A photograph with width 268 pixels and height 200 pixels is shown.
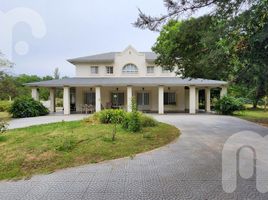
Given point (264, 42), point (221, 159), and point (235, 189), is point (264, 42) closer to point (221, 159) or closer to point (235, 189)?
point (235, 189)

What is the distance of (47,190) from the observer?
4.91 meters

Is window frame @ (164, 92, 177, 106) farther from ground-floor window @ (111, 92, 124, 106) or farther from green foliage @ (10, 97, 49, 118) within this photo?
green foliage @ (10, 97, 49, 118)

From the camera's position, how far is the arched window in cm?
2677

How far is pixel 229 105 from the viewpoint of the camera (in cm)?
2161

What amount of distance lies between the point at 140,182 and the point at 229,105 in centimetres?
1846

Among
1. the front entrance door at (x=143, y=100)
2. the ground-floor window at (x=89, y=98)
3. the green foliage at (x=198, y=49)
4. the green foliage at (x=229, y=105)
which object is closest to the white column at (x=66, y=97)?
the ground-floor window at (x=89, y=98)

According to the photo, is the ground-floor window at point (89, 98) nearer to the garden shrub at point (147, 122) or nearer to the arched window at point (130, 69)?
the arched window at point (130, 69)

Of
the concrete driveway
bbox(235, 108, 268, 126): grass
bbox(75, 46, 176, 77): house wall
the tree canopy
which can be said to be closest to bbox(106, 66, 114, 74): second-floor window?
bbox(75, 46, 176, 77): house wall

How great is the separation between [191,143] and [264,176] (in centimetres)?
383

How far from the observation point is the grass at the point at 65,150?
655 cm

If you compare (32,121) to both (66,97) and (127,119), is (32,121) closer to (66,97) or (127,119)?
(66,97)

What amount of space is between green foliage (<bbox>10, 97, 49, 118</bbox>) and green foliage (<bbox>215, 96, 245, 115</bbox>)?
56.2ft

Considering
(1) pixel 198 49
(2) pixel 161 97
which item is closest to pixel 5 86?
(2) pixel 161 97

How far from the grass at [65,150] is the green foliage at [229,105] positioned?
12585 millimetres
